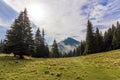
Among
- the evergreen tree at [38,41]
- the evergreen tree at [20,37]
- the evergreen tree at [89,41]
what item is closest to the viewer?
the evergreen tree at [20,37]

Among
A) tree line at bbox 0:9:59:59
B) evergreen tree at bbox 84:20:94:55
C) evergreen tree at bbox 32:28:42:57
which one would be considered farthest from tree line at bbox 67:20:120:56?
tree line at bbox 0:9:59:59

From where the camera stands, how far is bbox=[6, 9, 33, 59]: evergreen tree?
179ft

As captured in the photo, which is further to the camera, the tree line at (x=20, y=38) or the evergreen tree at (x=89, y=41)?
the evergreen tree at (x=89, y=41)

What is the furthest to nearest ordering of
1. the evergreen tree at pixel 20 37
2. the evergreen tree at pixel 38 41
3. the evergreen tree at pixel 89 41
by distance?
1. the evergreen tree at pixel 38 41
2. the evergreen tree at pixel 89 41
3. the evergreen tree at pixel 20 37

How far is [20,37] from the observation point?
182 ft

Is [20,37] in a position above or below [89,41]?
below

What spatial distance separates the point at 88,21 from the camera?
3846 inches

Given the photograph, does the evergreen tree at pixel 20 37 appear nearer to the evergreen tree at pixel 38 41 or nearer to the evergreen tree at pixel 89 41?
the evergreen tree at pixel 38 41

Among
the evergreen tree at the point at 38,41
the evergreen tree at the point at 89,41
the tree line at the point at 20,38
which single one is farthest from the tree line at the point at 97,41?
the tree line at the point at 20,38

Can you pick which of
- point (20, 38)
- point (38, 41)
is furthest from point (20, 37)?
point (38, 41)

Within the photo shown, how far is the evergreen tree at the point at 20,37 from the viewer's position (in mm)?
54562

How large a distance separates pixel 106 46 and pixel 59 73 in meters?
88.1

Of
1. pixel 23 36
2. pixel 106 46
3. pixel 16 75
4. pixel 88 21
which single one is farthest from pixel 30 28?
pixel 106 46

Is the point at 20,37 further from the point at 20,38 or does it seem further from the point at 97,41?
the point at 97,41
